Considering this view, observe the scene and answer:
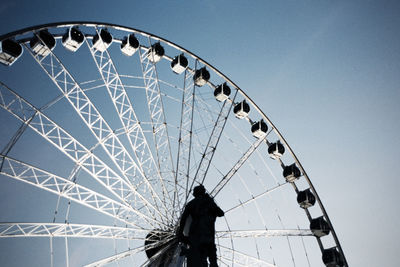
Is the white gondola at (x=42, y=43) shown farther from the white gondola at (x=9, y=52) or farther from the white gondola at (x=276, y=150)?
the white gondola at (x=276, y=150)

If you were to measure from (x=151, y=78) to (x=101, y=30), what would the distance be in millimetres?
3086

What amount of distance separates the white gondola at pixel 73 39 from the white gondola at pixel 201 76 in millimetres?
6007

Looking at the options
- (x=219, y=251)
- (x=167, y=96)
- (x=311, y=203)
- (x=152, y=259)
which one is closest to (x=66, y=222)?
(x=152, y=259)

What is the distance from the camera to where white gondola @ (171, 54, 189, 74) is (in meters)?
14.7

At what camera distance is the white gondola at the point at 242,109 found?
15.4 meters

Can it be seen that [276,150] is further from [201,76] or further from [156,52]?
[156,52]

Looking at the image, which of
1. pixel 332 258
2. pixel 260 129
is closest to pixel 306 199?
pixel 332 258

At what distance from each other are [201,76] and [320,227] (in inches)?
401

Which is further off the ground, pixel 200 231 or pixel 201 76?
pixel 201 76

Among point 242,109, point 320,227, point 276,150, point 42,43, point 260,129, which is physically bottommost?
point 320,227

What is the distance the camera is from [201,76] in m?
14.8

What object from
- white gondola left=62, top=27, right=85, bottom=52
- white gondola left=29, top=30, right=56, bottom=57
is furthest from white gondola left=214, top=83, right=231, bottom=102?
white gondola left=29, top=30, right=56, bottom=57

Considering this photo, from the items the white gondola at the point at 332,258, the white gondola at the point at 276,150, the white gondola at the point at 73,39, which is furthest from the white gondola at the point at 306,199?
the white gondola at the point at 73,39

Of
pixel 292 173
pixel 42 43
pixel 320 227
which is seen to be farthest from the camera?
pixel 292 173
